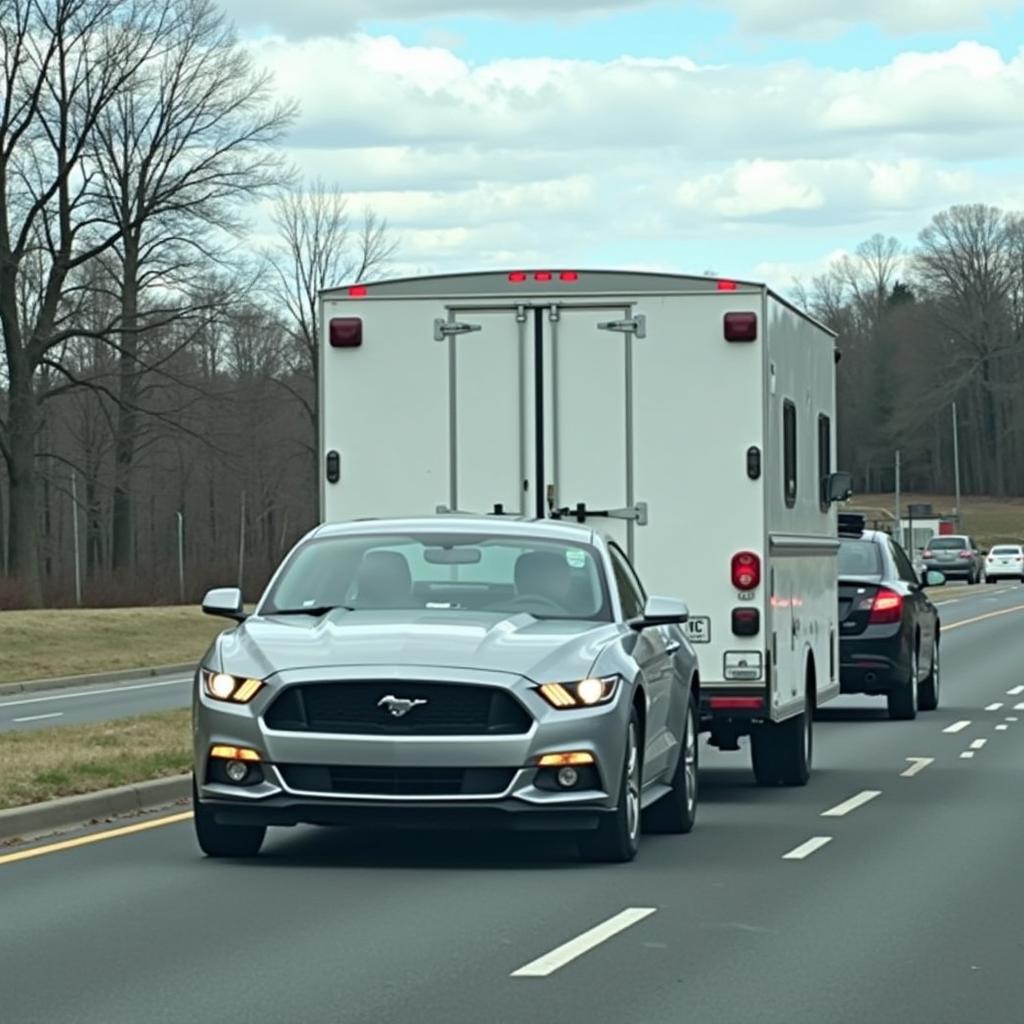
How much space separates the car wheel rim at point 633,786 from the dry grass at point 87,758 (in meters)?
3.72

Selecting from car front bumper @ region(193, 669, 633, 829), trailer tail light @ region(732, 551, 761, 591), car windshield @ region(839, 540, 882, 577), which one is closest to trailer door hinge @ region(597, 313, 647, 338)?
trailer tail light @ region(732, 551, 761, 591)

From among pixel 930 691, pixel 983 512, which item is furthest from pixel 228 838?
pixel 983 512

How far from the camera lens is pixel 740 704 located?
14.8 m

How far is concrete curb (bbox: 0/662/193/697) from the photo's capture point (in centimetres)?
3400

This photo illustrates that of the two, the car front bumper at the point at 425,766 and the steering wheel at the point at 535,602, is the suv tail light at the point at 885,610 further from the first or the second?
the car front bumper at the point at 425,766

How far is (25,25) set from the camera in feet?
177

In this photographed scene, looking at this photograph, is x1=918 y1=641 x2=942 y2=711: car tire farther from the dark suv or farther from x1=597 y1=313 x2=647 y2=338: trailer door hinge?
the dark suv

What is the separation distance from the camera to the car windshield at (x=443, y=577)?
12.3 meters

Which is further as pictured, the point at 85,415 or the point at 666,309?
the point at 85,415

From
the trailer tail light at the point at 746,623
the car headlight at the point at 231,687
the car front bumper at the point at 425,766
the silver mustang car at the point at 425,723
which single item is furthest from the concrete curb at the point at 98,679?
the car front bumper at the point at 425,766

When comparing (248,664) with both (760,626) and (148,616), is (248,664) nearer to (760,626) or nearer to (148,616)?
(760,626)

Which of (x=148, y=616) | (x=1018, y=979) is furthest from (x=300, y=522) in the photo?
(x=1018, y=979)

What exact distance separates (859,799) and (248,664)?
5712 millimetres

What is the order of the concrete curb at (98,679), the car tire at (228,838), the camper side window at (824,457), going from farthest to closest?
the concrete curb at (98,679) < the camper side window at (824,457) < the car tire at (228,838)
